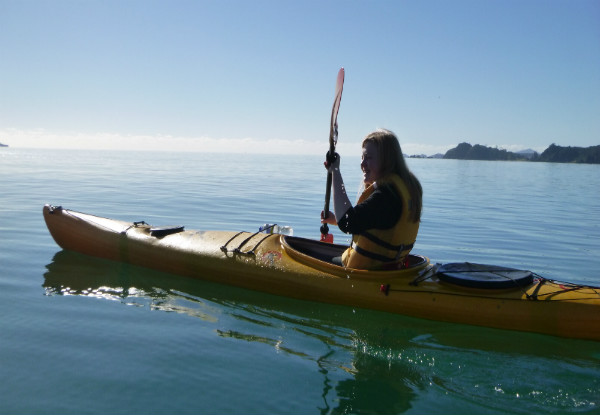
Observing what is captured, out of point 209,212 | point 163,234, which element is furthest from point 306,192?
point 163,234

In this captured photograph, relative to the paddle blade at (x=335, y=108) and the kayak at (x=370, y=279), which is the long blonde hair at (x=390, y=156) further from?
the kayak at (x=370, y=279)

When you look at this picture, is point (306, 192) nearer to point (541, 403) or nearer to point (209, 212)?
point (209, 212)

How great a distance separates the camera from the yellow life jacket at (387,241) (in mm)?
4289

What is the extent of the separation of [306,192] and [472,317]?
13.7m

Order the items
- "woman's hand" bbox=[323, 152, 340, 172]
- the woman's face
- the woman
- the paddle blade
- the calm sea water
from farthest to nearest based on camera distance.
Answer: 1. the paddle blade
2. "woman's hand" bbox=[323, 152, 340, 172]
3. the woman's face
4. the woman
5. the calm sea water

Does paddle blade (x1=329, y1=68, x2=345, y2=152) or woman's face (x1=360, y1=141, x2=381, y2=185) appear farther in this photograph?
paddle blade (x1=329, y1=68, x2=345, y2=152)

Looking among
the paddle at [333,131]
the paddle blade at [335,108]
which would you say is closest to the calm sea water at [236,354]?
the paddle at [333,131]

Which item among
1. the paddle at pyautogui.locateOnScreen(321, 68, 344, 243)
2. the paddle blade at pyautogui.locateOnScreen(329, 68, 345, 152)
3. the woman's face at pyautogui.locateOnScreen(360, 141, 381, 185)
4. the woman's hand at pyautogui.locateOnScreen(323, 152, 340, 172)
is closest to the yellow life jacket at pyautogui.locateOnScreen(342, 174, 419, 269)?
the woman's face at pyautogui.locateOnScreen(360, 141, 381, 185)

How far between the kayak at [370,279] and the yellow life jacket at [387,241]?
95mm

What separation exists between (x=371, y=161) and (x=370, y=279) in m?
1.16

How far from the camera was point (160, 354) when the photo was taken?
378 cm

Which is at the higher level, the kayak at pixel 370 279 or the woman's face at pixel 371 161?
the woman's face at pixel 371 161

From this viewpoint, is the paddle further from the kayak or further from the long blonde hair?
the long blonde hair

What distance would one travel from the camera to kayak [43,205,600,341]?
4.29 m
